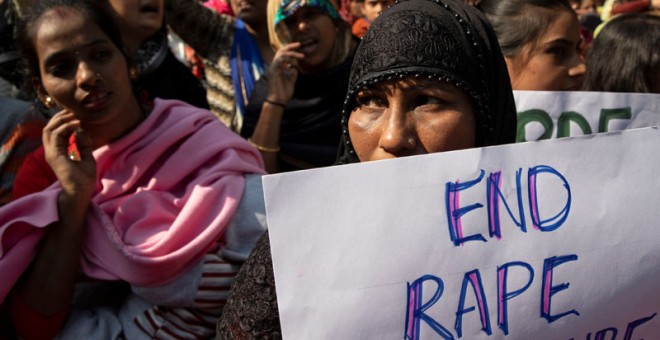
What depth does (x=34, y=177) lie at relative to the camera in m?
2.45

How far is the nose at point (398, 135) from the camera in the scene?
1459mm

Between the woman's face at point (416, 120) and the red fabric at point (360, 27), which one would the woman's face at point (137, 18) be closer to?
the red fabric at point (360, 27)

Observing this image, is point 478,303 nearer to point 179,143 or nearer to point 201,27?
point 179,143

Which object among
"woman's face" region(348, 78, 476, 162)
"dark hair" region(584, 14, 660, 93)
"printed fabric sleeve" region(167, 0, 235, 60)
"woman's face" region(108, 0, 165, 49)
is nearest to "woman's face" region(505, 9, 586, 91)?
"dark hair" region(584, 14, 660, 93)

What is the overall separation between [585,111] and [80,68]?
166 centimetres

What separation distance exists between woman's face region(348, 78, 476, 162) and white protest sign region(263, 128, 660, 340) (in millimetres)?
204

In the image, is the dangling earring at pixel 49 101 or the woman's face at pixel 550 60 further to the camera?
the woman's face at pixel 550 60

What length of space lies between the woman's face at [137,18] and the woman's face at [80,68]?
39.9 inches

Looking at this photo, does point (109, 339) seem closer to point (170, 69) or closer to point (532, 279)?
point (532, 279)

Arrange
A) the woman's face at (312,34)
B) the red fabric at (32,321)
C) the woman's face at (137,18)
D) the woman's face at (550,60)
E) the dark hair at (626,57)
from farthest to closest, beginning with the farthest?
1. the woman's face at (312,34)
2. the woman's face at (137,18)
3. the dark hair at (626,57)
4. the woman's face at (550,60)
5. the red fabric at (32,321)

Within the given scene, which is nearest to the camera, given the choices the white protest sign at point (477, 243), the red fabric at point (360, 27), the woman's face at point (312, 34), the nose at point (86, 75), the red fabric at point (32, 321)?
the white protest sign at point (477, 243)

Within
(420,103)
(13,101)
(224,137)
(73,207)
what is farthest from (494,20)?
(13,101)

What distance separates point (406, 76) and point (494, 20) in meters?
1.49

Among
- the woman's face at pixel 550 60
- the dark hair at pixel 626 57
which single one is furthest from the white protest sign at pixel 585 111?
the dark hair at pixel 626 57
